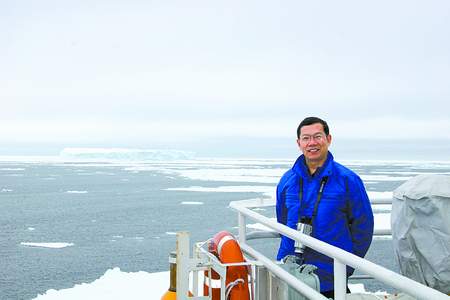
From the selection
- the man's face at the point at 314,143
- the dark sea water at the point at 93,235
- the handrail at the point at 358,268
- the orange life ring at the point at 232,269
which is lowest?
the dark sea water at the point at 93,235

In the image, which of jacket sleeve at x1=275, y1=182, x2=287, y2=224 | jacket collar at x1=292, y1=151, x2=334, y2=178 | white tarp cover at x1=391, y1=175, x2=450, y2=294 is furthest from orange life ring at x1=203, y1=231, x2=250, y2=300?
white tarp cover at x1=391, y1=175, x2=450, y2=294

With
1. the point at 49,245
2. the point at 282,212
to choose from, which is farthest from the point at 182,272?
the point at 49,245

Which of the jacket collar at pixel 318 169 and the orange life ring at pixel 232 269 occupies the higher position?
the jacket collar at pixel 318 169

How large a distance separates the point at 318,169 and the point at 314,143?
0.45ft

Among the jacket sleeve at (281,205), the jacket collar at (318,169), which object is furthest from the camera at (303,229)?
the jacket sleeve at (281,205)

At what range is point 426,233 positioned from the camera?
2.33 meters

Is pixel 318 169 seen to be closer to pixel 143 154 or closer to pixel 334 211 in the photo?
pixel 334 211

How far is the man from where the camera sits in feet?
8.27

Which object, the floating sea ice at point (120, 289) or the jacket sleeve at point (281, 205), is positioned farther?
the floating sea ice at point (120, 289)

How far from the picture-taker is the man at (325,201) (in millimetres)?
2520

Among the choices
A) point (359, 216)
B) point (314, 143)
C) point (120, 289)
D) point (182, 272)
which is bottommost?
point (120, 289)

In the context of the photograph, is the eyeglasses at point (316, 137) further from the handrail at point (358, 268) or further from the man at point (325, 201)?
the handrail at point (358, 268)

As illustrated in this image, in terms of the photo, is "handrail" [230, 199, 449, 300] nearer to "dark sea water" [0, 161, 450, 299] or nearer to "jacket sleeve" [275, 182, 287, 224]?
"jacket sleeve" [275, 182, 287, 224]

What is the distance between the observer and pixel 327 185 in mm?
2525
